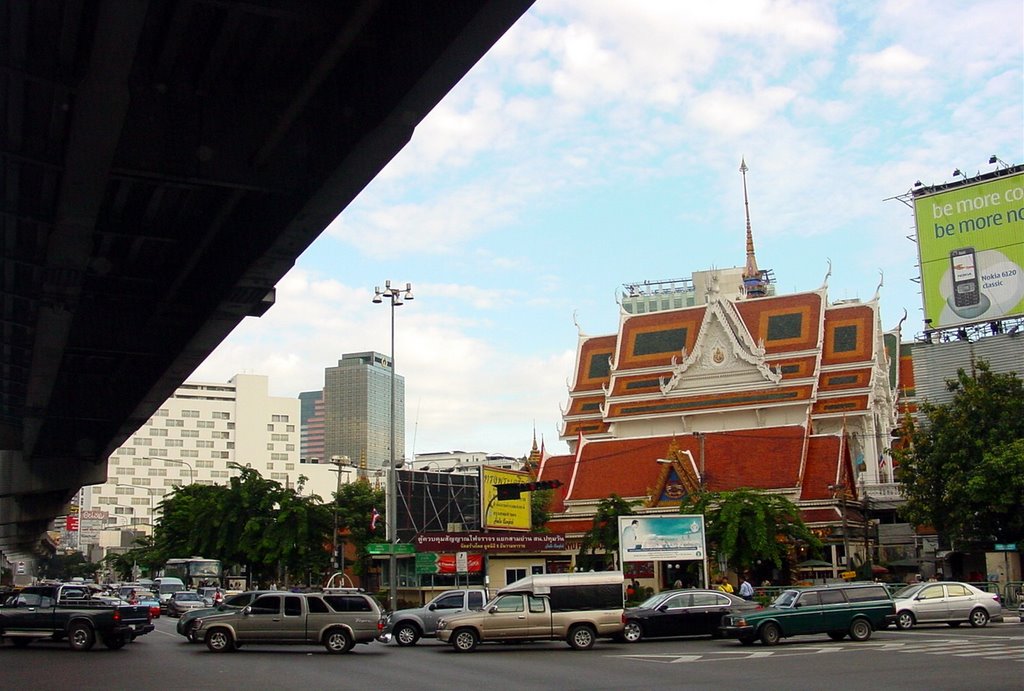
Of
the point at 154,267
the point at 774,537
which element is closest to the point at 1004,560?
the point at 774,537

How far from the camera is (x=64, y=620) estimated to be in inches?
974

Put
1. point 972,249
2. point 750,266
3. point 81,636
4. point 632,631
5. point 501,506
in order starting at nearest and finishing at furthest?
point 81,636, point 632,631, point 501,506, point 972,249, point 750,266

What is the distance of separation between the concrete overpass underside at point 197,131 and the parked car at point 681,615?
1250 cm

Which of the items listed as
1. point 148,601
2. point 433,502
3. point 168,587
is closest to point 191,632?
point 148,601

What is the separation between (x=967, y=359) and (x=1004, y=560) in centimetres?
1388

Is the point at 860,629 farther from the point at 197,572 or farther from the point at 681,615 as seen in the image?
the point at 197,572

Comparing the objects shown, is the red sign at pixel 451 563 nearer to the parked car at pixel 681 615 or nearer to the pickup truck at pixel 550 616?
the parked car at pixel 681 615

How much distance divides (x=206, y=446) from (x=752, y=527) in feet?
381

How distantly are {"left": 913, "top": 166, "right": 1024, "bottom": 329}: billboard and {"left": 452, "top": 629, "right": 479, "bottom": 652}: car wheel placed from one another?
39.6 m

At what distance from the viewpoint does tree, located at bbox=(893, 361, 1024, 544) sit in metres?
39.4

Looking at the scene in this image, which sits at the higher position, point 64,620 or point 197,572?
point 197,572

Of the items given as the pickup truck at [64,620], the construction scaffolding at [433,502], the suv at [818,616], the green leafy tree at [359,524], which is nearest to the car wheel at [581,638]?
the suv at [818,616]

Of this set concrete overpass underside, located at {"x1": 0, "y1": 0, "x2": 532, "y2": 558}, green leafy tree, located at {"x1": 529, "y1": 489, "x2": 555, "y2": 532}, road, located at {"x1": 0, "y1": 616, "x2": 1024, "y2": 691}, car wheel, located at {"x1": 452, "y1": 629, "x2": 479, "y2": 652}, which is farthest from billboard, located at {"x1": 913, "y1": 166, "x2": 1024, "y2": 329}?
concrete overpass underside, located at {"x1": 0, "y1": 0, "x2": 532, "y2": 558}

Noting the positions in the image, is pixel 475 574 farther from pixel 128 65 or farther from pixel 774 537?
pixel 128 65
